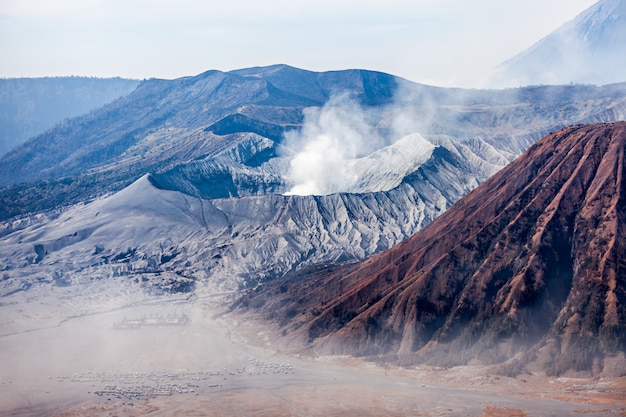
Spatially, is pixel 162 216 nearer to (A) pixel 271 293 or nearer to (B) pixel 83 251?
(B) pixel 83 251

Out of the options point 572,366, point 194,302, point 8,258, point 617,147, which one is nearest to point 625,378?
point 572,366

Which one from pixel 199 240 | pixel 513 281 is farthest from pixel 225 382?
pixel 199 240

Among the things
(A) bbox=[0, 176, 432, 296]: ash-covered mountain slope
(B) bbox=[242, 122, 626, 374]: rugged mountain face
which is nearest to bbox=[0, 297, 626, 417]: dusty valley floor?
(B) bbox=[242, 122, 626, 374]: rugged mountain face

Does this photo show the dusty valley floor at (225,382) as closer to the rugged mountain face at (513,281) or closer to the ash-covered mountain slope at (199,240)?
the rugged mountain face at (513,281)

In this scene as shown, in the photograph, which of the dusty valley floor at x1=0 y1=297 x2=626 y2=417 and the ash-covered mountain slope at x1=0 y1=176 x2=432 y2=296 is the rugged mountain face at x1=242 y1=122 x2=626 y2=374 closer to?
the dusty valley floor at x1=0 y1=297 x2=626 y2=417

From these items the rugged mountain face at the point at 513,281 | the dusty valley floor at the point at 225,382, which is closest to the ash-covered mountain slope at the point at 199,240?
the dusty valley floor at the point at 225,382

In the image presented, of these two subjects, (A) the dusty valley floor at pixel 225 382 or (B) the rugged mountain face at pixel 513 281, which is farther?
(B) the rugged mountain face at pixel 513 281

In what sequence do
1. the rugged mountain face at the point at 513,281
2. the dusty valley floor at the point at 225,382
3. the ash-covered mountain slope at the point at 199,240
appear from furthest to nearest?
the ash-covered mountain slope at the point at 199,240 < the rugged mountain face at the point at 513,281 < the dusty valley floor at the point at 225,382
